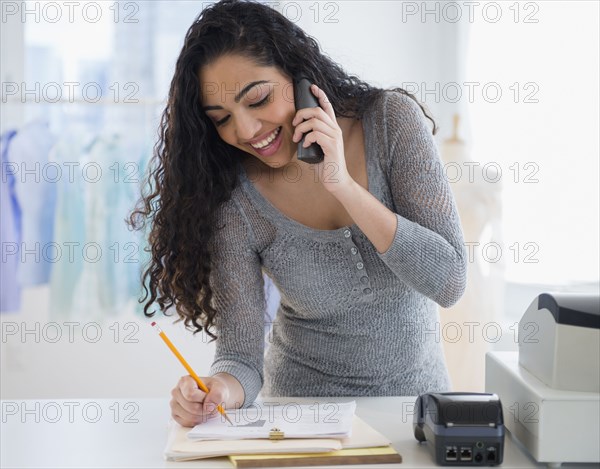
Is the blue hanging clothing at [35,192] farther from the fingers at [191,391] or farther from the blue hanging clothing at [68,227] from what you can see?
the fingers at [191,391]

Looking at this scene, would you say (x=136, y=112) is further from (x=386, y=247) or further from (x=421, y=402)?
(x=421, y=402)

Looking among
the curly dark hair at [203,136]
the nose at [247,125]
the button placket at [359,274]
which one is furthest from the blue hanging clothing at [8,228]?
the button placket at [359,274]

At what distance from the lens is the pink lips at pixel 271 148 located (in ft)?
5.35

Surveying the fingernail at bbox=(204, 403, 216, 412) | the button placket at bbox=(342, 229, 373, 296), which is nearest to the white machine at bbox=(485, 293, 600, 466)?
the button placket at bbox=(342, 229, 373, 296)

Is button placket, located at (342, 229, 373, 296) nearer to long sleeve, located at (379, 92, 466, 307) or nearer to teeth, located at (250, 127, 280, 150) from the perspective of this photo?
long sleeve, located at (379, 92, 466, 307)

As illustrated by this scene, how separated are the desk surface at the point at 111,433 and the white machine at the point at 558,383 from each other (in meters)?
0.06

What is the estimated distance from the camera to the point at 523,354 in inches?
52.9

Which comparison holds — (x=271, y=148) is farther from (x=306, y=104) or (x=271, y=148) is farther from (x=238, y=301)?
(x=238, y=301)

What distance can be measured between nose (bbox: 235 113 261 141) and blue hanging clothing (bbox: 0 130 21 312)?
166 cm

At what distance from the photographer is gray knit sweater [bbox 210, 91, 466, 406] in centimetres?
159

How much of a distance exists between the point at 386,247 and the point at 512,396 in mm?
343

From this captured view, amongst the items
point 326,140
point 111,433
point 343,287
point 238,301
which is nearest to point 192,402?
point 111,433

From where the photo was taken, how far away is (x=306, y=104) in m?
1.58

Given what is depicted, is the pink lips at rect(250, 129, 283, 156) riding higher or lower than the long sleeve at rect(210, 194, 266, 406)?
higher
